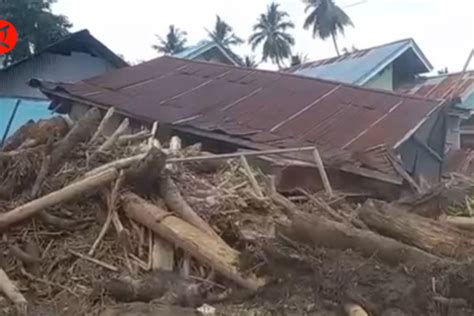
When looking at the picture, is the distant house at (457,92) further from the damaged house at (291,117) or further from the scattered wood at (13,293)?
the scattered wood at (13,293)

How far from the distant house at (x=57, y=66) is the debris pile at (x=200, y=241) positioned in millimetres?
11217

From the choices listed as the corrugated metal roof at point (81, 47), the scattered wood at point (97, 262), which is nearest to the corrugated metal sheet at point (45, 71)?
the corrugated metal roof at point (81, 47)

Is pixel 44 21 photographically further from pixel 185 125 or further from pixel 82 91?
pixel 185 125

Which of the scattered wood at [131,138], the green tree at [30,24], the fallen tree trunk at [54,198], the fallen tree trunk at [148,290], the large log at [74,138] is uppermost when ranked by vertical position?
the green tree at [30,24]

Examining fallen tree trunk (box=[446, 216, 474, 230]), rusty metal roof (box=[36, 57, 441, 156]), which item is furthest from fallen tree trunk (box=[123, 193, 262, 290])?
rusty metal roof (box=[36, 57, 441, 156])

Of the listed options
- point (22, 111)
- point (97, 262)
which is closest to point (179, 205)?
point (97, 262)

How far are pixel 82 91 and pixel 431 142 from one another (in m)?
6.32

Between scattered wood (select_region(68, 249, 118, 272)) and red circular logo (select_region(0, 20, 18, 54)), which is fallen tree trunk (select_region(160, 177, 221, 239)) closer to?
scattered wood (select_region(68, 249, 118, 272))

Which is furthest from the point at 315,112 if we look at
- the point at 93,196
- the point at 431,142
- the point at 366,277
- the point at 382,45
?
the point at 382,45

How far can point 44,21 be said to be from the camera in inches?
759

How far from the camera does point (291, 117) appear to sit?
29.0 feet

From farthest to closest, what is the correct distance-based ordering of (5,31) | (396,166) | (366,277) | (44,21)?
1. (44,21)
2. (5,31)
3. (396,166)
4. (366,277)

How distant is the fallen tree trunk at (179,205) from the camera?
15.9 ft

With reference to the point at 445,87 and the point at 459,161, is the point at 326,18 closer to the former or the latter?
the point at 445,87
